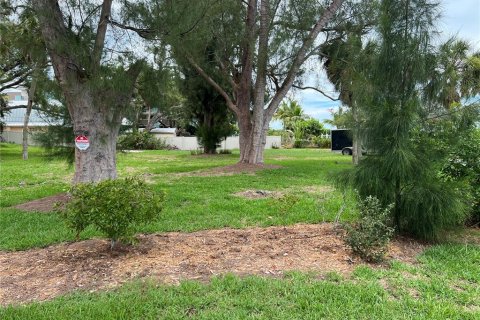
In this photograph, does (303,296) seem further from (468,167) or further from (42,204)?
(42,204)

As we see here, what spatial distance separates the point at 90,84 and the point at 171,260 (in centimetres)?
341

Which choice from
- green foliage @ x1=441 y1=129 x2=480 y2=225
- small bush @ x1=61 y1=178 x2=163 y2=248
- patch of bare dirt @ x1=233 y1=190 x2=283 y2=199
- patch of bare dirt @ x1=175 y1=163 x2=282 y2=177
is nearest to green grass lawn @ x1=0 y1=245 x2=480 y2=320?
small bush @ x1=61 y1=178 x2=163 y2=248

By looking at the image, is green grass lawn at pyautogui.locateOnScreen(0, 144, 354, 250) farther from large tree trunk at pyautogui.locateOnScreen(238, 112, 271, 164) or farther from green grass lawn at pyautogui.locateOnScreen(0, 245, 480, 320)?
large tree trunk at pyautogui.locateOnScreen(238, 112, 271, 164)

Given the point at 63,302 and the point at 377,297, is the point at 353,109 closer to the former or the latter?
the point at 377,297

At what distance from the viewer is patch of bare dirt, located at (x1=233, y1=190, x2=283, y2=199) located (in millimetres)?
7446

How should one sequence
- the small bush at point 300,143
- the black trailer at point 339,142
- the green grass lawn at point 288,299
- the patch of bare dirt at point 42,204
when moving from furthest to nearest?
1. the small bush at point 300,143
2. the black trailer at point 339,142
3. the patch of bare dirt at point 42,204
4. the green grass lawn at point 288,299

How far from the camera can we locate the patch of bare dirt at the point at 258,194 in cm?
745

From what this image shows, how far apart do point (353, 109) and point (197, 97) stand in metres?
16.3

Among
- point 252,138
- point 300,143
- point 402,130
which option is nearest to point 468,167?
point 402,130

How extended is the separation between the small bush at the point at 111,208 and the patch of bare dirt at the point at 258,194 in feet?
12.7

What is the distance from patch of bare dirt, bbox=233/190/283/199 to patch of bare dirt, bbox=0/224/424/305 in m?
2.80

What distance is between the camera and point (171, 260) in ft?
12.0

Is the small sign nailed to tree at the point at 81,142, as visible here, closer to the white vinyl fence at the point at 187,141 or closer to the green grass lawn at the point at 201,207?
the green grass lawn at the point at 201,207

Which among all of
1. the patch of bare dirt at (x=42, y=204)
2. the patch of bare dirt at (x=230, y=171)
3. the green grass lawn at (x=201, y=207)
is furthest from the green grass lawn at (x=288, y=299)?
the patch of bare dirt at (x=230, y=171)
